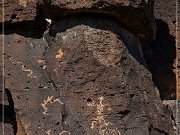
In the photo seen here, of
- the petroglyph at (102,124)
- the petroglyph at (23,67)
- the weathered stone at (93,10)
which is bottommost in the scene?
the petroglyph at (102,124)

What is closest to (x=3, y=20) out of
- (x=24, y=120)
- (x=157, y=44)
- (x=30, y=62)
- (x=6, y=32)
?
(x=6, y=32)

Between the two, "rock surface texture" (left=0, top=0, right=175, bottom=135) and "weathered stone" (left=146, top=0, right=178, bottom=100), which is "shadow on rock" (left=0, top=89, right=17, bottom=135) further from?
"weathered stone" (left=146, top=0, right=178, bottom=100)

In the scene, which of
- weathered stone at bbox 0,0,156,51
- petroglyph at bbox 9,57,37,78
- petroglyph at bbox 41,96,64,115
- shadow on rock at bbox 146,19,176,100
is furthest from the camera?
shadow on rock at bbox 146,19,176,100

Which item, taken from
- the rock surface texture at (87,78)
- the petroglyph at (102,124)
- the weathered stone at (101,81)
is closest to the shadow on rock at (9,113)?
the rock surface texture at (87,78)

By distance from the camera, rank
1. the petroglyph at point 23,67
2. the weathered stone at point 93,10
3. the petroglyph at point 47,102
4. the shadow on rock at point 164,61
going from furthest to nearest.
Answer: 1. the shadow on rock at point 164,61
2. the petroglyph at point 23,67
3. the petroglyph at point 47,102
4. the weathered stone at point 93,10

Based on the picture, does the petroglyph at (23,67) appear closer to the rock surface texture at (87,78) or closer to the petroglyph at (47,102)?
the rock surface texture at (87,78)

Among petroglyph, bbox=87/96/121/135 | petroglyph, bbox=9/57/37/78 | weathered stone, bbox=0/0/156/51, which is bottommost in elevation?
petroglyph, bbox=87/96/121/135

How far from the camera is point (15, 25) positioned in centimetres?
602

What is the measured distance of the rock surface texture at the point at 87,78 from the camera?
5297mm

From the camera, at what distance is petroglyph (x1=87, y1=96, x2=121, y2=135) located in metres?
5.24

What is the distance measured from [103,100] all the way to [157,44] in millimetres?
3117

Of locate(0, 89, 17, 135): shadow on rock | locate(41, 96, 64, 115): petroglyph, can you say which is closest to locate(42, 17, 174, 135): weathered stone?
locate(41, 96, 64, 115): petroglyph

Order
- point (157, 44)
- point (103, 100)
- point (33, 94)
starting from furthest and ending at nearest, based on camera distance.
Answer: point (157, 44), point (33, 94), point (103, 100)

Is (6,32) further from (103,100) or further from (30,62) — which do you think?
(103,100)
